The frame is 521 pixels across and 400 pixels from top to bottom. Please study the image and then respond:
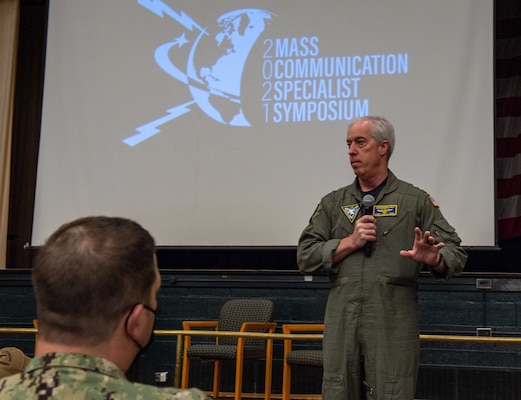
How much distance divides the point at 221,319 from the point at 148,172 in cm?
159

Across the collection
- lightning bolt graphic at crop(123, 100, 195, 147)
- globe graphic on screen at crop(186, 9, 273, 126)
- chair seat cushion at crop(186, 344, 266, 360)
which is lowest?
chair seat cushion at crop(186, 344, 266, 360)

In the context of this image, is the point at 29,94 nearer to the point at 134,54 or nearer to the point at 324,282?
the point at 134,54

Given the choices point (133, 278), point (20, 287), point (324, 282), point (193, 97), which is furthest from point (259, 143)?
point (133, 278)

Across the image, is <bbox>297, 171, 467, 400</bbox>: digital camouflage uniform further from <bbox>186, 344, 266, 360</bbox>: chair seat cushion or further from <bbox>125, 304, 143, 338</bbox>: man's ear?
<bbox>186, 344, 266, 360</bbox>: chair seat cushion

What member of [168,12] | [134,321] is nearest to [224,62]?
[168,12]

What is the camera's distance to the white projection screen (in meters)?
6.49

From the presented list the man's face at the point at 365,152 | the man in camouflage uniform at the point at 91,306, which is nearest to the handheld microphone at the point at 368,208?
the man's face at the point at 365,152

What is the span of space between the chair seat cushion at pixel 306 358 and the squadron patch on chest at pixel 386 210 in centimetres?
226

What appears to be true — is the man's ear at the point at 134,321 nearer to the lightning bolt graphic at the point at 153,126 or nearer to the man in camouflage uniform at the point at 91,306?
the man in camouflage uniform at the point at 91,306

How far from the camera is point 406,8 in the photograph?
6.69 meters

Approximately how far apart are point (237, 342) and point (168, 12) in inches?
126

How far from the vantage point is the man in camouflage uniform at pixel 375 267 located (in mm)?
3129

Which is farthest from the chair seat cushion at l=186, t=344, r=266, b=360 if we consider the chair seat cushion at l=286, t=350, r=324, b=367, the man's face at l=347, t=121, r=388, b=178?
the man's face at l=347, t=121, r=388, b=178

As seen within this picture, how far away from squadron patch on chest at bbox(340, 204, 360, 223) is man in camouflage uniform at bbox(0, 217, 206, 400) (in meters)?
2.23
